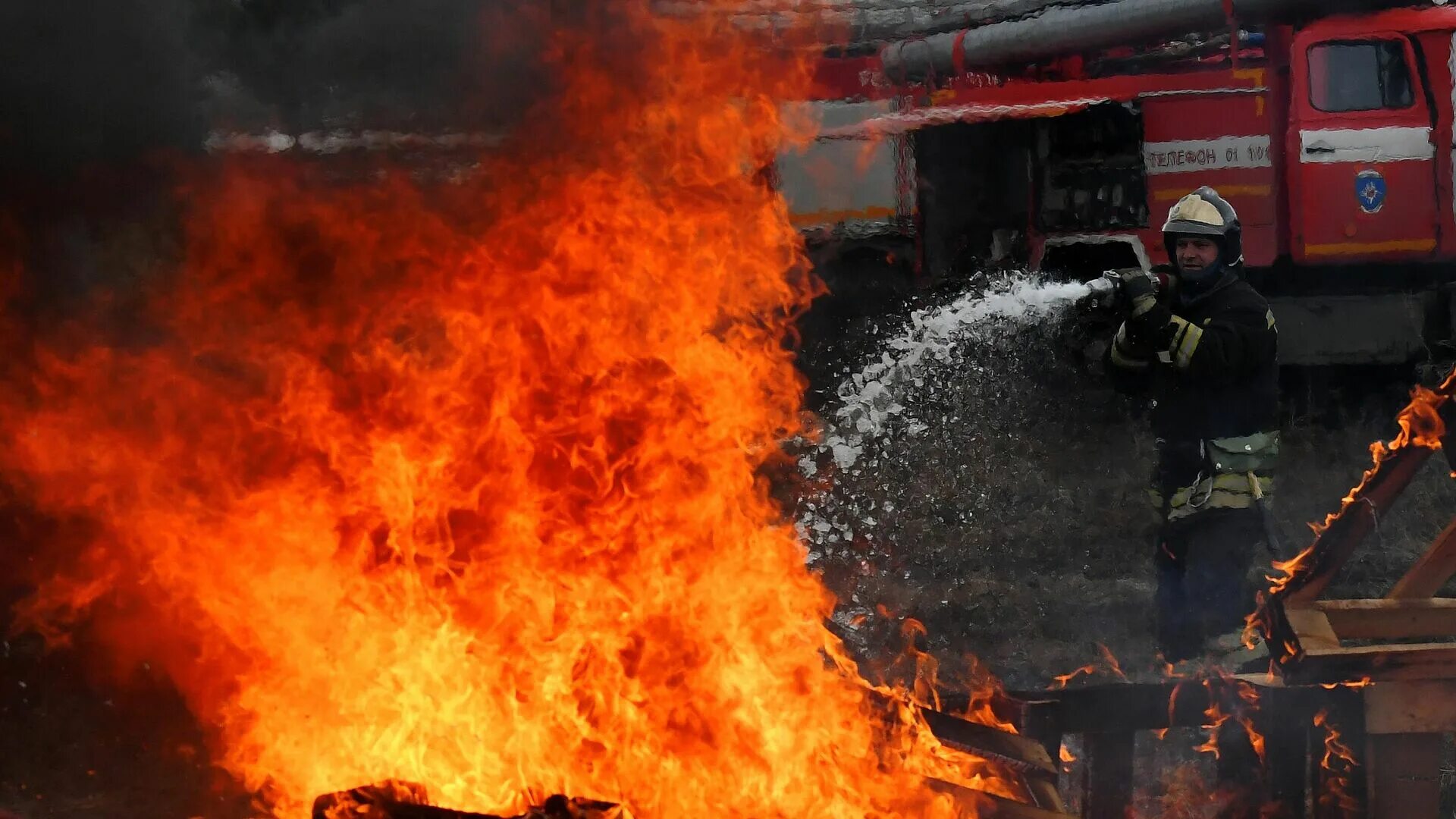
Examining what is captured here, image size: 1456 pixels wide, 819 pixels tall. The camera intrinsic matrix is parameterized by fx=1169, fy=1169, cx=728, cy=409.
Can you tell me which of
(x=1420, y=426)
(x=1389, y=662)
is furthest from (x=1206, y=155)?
(x=1389, y=662)

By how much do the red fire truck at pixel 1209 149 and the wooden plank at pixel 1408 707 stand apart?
5.43 metres

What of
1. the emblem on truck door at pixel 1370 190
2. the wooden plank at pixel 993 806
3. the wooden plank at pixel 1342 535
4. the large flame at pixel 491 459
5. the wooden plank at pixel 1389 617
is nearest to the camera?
the wooden plank at pixel 993 806

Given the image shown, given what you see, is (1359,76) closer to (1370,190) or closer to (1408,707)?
(1370,190)

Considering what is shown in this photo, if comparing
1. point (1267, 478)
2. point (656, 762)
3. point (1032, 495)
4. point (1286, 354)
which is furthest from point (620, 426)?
point (1286, 354)

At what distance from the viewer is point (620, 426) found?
13.8ft

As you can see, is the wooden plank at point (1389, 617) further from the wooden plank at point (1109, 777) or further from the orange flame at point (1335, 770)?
the wooden plank at point (1109, 777)

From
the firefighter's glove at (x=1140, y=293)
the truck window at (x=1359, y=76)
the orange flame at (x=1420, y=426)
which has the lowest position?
the orange flame at (x=1420, y=426)

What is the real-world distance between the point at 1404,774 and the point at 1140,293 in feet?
6.65

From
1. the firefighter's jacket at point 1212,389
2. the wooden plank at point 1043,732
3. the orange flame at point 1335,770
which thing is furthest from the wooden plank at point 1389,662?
the firefighter's jacket at point 1212,389

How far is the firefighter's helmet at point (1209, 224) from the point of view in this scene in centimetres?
454

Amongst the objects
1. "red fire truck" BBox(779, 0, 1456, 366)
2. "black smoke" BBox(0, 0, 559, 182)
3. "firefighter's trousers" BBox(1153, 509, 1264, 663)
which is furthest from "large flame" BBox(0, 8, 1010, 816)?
"red fire truck" BBox(779, 0, 1456, 366)

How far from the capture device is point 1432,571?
143 inches

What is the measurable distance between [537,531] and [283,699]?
1057mm

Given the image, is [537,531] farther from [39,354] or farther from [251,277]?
[39,354]
